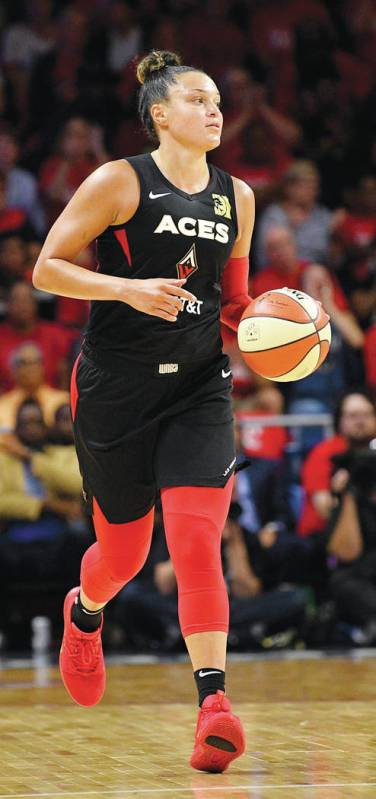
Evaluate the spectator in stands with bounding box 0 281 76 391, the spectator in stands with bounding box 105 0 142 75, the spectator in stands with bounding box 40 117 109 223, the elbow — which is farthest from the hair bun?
the spectator in stands with bounding box 105 0 142 75

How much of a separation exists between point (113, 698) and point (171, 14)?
818 cm

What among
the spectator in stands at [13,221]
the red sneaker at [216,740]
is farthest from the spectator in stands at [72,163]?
the red sneaker at [216,740]

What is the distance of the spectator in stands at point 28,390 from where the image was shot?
9414mm

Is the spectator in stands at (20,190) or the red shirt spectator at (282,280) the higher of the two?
the spectator in stands at (20,190)

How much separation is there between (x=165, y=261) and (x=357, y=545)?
4.43 m

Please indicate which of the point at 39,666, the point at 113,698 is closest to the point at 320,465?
the point at 39,666

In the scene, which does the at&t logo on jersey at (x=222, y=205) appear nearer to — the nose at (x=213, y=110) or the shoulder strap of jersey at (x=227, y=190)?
the shoulder strap of jersey at (x=227, y=190)

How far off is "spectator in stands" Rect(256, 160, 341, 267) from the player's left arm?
632cm

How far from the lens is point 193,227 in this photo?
4512 millimetres

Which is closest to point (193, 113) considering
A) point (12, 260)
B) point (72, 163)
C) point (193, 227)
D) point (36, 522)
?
point (193, 227)

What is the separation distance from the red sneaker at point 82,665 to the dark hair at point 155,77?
70.9 inches

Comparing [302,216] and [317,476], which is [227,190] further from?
[302,216]

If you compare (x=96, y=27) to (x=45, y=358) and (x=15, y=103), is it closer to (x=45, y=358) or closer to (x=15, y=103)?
(x=15, y=103)

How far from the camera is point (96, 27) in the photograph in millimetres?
12695
